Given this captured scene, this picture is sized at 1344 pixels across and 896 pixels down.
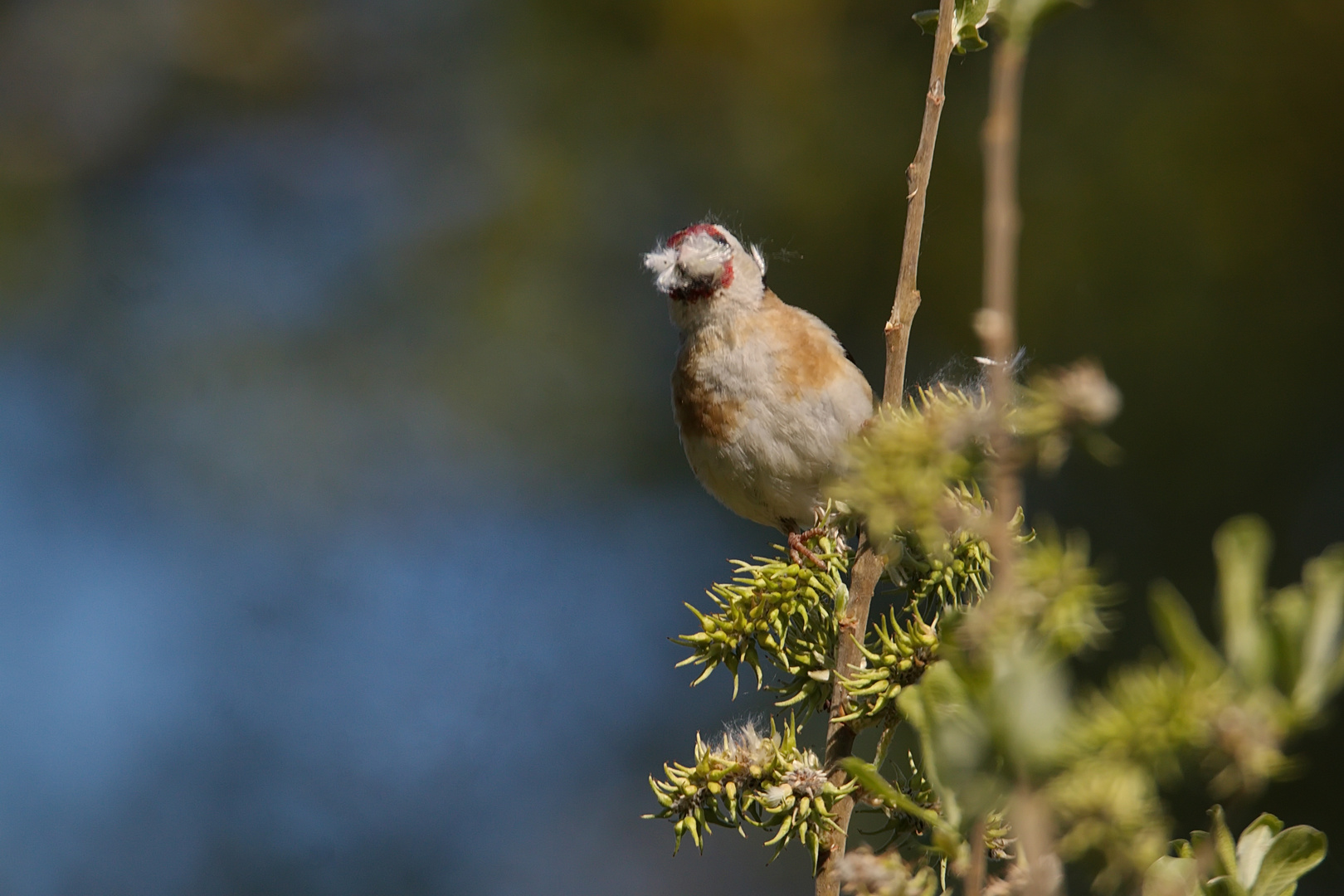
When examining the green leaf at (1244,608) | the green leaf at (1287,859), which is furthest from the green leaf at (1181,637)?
the green leaf at (1287,859)

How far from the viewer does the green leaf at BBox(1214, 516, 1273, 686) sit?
525 mm

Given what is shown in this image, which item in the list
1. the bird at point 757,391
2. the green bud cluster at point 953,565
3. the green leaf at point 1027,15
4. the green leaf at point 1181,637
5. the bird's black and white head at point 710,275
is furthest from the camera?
the bird at point 757,391

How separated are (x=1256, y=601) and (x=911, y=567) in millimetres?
831

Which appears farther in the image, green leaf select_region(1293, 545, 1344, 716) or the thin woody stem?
the thin woody stem

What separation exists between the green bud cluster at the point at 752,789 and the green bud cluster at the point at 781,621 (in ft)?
0.47

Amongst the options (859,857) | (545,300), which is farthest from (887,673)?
(545,300)

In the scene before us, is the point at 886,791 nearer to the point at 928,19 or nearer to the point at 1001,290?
the point at 1001,290

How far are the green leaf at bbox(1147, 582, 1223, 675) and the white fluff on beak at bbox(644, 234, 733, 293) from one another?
1847 mm

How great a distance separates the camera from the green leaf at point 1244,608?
525mm

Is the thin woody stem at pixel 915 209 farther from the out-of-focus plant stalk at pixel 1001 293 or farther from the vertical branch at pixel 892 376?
the out-of-focus plant stalk at pixel 1001 293

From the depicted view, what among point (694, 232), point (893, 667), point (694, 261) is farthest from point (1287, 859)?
point (694, 232)

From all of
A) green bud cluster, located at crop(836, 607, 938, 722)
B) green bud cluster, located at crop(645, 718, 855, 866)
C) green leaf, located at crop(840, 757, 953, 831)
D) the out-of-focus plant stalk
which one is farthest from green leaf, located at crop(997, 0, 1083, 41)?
green bud cluster, located at crop(645, 718, 855, 866)

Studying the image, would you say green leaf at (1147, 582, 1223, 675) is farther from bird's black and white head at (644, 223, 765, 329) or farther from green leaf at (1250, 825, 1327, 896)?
bird's black and white head at (644, 223, 765, 329)

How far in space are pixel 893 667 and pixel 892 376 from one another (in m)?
0.31
